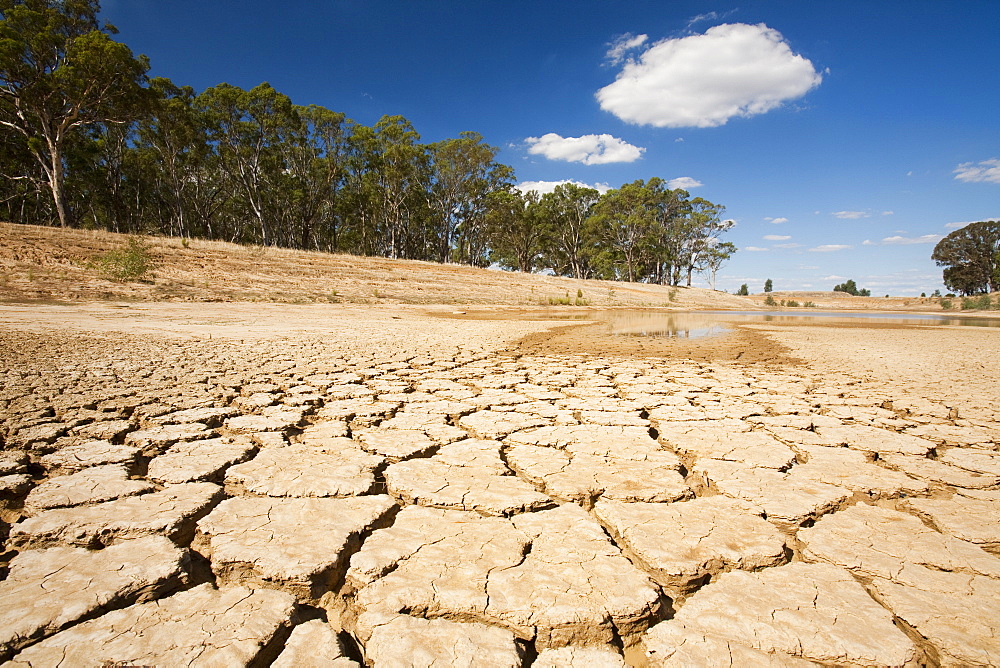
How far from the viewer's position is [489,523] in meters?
1.40

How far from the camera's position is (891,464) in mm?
1886

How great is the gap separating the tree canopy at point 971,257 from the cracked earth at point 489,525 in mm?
55662

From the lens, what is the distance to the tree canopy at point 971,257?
39.3 m

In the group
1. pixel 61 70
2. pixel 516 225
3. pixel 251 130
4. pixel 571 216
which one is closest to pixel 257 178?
pixel 251 130

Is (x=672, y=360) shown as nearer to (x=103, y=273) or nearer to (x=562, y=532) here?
(x=562, y=532)

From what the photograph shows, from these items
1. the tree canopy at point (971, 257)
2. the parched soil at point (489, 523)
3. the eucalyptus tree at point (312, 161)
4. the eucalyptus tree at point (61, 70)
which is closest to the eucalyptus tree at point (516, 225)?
the eucalyptus tree at point (312, 161)

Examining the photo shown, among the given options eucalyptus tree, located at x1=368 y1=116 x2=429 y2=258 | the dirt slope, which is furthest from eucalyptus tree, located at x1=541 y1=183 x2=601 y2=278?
the dirt slope

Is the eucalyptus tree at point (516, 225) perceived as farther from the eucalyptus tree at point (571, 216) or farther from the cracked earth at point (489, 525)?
the cracked earth at point (489, 525)

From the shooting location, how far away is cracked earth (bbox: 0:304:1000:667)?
0.92 meters

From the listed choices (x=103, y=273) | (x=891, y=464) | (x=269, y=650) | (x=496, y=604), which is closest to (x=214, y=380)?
(x=269, y=650)

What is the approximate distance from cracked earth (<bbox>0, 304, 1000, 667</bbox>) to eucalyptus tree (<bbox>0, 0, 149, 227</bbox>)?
19.7 m

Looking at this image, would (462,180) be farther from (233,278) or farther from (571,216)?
(233,278)

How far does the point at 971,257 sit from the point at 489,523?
60.9m

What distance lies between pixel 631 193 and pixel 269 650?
38.5 metres
